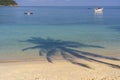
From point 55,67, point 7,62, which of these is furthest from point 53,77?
point 7,62

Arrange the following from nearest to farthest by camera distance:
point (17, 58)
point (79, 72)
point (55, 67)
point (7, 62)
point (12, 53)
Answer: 1. point (79, 72)
2. point (55, 67)
3. point (7, 62)
4. point (17, 58)
5. point (12, 53)

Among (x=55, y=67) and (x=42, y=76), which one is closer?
(x=42, y=76)

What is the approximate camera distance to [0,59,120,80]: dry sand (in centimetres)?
1591

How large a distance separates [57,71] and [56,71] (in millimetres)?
58

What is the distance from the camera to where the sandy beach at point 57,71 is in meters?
15.9

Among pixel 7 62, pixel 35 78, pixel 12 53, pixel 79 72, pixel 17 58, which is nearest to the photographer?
pixel 35 78

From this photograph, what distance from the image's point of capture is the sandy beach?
15.9 m

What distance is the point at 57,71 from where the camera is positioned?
58.1ft

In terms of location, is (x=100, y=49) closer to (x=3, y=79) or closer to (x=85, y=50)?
(x=85, y=50)

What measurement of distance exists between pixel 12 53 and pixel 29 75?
9.49m

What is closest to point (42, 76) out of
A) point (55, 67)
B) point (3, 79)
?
point (3, 79)

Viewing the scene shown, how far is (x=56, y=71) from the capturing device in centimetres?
1767

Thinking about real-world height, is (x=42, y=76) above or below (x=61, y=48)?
above

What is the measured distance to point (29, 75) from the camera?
53.8ft
